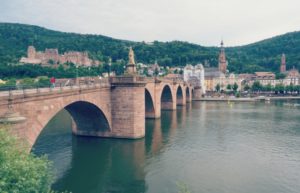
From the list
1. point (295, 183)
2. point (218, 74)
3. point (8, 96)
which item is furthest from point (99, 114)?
point (218, 74)

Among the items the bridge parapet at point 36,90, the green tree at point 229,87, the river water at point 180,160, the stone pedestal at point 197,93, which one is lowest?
the river water at point 180,160

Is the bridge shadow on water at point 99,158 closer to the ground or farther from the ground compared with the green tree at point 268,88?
closer to the ground

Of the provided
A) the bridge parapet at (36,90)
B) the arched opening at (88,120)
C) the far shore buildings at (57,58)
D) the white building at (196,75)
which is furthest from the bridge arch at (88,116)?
the far shore buildings at (57,58)

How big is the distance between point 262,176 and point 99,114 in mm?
19796

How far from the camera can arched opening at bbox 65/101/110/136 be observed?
35625mm

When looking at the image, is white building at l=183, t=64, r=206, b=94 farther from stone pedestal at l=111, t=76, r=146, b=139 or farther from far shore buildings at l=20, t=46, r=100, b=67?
stone pedestal at l=111, t=76, r=146, b=139

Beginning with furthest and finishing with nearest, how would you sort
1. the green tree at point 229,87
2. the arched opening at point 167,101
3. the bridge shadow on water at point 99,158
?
1. the green tree at point 229,87
2. the arched opening at point 167,101
3. the bridge shadow on water at point 99,158

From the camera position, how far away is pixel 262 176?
26062 mm

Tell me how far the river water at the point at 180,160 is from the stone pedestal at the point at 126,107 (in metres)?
1.36

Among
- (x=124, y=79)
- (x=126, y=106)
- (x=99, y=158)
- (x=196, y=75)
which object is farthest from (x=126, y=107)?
(x=196, y=75)

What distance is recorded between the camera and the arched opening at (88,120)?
35.6 meters

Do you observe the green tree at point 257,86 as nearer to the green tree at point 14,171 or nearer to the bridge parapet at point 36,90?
the bridge parapet at point 36,90

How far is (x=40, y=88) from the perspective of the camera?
84.6ft

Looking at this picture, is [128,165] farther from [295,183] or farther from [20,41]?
[20,41]
